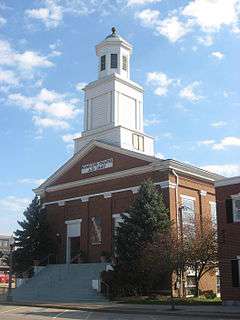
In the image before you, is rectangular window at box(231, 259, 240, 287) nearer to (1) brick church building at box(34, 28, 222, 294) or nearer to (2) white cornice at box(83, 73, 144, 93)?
(1) brick church building at box(34, 28, 222, 294)

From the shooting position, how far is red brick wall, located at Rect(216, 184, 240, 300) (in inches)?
1134

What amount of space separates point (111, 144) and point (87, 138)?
4.10 m

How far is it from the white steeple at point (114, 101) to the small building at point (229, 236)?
1806 cm

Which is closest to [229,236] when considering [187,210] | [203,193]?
[187,210]

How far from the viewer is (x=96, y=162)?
46.7 meters

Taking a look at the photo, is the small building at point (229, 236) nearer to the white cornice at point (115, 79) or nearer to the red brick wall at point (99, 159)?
the red brick wall at point (99, 159)

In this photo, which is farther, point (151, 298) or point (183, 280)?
point (183, 280)

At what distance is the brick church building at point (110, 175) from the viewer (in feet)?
138

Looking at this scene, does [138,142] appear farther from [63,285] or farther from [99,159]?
[63,285]

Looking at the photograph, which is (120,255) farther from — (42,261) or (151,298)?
(42,261)

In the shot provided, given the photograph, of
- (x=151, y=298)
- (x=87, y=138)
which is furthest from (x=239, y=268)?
(x=87, y=138)

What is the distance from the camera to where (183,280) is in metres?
38.1

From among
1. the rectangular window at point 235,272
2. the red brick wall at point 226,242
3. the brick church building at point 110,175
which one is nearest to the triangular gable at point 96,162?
the brick church building at point 110,175

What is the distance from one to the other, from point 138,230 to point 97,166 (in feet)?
39.9
